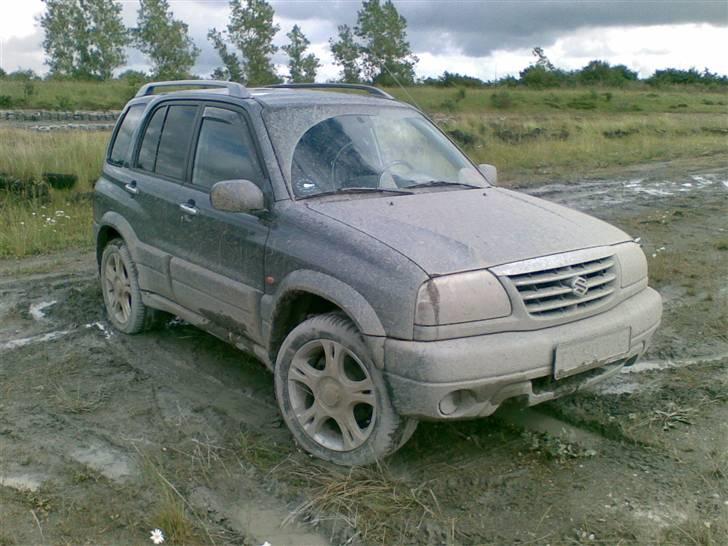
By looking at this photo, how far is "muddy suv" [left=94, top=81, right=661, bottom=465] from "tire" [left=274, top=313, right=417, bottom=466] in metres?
0.01

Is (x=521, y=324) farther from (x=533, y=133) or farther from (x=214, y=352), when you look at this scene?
(x=533, y=133)

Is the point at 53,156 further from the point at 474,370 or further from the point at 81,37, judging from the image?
the point at 81,37

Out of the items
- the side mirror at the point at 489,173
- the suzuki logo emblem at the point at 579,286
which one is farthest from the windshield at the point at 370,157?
the suzuki logo emblem at the point at 579,286

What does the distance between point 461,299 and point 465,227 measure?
601mm

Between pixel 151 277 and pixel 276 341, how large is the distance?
5.14ft

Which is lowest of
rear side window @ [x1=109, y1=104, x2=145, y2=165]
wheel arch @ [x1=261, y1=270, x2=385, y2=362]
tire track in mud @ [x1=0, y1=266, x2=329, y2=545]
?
tire track in mud @ [x1=0, y1=266, x2=329, y2=545]

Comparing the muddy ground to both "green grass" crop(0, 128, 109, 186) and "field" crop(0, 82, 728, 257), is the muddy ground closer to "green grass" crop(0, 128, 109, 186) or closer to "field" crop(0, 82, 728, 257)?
"field" crop(0, 82, 728, 257)

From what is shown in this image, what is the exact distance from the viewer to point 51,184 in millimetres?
11320

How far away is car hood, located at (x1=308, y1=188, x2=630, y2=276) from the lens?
11.8ft

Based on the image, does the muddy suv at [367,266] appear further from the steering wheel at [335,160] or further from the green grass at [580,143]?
the green grass at [580,143]

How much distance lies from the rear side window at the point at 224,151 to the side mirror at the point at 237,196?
0.72ft

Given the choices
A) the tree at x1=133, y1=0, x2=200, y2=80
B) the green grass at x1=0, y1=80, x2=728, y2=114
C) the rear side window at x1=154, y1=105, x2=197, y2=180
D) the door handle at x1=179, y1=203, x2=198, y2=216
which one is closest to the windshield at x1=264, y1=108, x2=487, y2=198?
the door handle at x1=179, y1=203, x2=198, y2=216

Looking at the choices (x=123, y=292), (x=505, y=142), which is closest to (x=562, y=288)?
(x=123, y=292)

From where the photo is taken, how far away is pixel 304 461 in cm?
390
